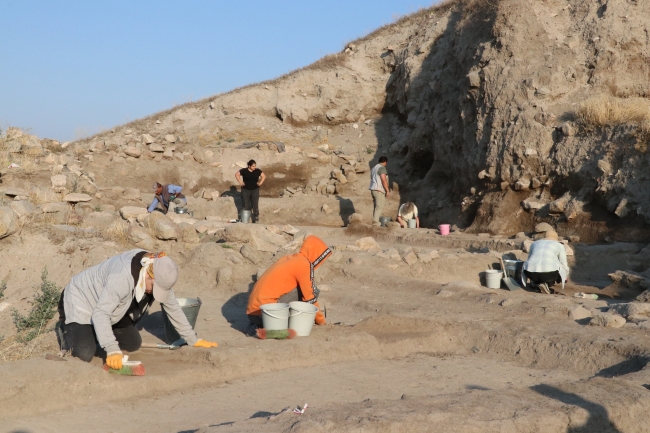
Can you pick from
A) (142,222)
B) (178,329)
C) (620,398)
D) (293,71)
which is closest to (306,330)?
(178,329)

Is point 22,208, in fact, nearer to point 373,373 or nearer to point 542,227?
point 373,373

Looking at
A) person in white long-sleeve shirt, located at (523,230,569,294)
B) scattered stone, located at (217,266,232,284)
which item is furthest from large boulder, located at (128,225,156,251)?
person in white long-sleeve shirt, located at (523,230,569,294)

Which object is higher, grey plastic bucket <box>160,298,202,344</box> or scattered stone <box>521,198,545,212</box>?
scattered stone <box>521,198,545,212</box>

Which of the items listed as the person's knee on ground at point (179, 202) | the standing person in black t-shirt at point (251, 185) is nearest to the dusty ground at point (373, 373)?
the person's knee on ground at point (179, 202)

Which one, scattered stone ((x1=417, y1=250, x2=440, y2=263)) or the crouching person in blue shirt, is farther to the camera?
the crouching person in blue shirt

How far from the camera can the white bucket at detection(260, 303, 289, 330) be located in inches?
247

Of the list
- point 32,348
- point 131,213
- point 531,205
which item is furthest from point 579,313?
point 131,213

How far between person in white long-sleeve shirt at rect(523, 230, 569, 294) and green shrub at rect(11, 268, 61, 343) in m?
6.35

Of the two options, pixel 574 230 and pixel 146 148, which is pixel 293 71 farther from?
pixel 574 230

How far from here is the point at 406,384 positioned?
18.1ft

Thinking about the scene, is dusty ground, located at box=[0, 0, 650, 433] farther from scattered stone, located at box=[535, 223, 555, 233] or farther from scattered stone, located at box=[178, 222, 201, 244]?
scattered stone, located at box=[535, 223, 555, 233]

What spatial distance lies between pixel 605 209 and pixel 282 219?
8.36 metres

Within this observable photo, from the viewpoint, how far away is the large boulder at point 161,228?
10.7 meters

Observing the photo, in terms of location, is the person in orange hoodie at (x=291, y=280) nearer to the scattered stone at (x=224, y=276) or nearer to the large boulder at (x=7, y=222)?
the scattered stone at (x=224, y=276)
